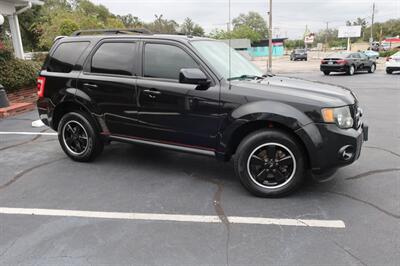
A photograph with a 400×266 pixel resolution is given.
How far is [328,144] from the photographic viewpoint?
3889mm

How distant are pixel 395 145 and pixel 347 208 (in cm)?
289

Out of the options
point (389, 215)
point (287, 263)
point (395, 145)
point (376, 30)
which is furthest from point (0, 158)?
point (376, 30)

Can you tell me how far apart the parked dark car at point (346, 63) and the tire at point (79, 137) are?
21169 millimetres

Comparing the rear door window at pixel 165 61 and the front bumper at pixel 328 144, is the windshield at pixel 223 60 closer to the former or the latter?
the rear door window at pixel 165 61

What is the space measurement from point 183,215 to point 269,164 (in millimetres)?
1120

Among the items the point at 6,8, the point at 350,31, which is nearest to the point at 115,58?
the point at 6,8

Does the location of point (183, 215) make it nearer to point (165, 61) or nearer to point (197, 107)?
point (197, 107)

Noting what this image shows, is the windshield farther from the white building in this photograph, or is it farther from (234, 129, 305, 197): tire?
the white building

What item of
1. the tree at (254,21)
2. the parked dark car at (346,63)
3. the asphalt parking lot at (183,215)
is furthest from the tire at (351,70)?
the tree at (254,21)

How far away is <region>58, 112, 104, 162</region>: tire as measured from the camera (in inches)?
208

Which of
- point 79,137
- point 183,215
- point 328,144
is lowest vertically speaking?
point 183,215

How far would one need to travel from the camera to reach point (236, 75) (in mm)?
4633

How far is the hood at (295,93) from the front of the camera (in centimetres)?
397

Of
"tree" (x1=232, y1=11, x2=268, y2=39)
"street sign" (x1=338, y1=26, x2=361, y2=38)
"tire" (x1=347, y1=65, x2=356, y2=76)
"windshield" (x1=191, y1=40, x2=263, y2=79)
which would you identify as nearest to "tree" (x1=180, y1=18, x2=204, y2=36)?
"windshield" (x1=191, y1=40, x2=263, y2=79)
